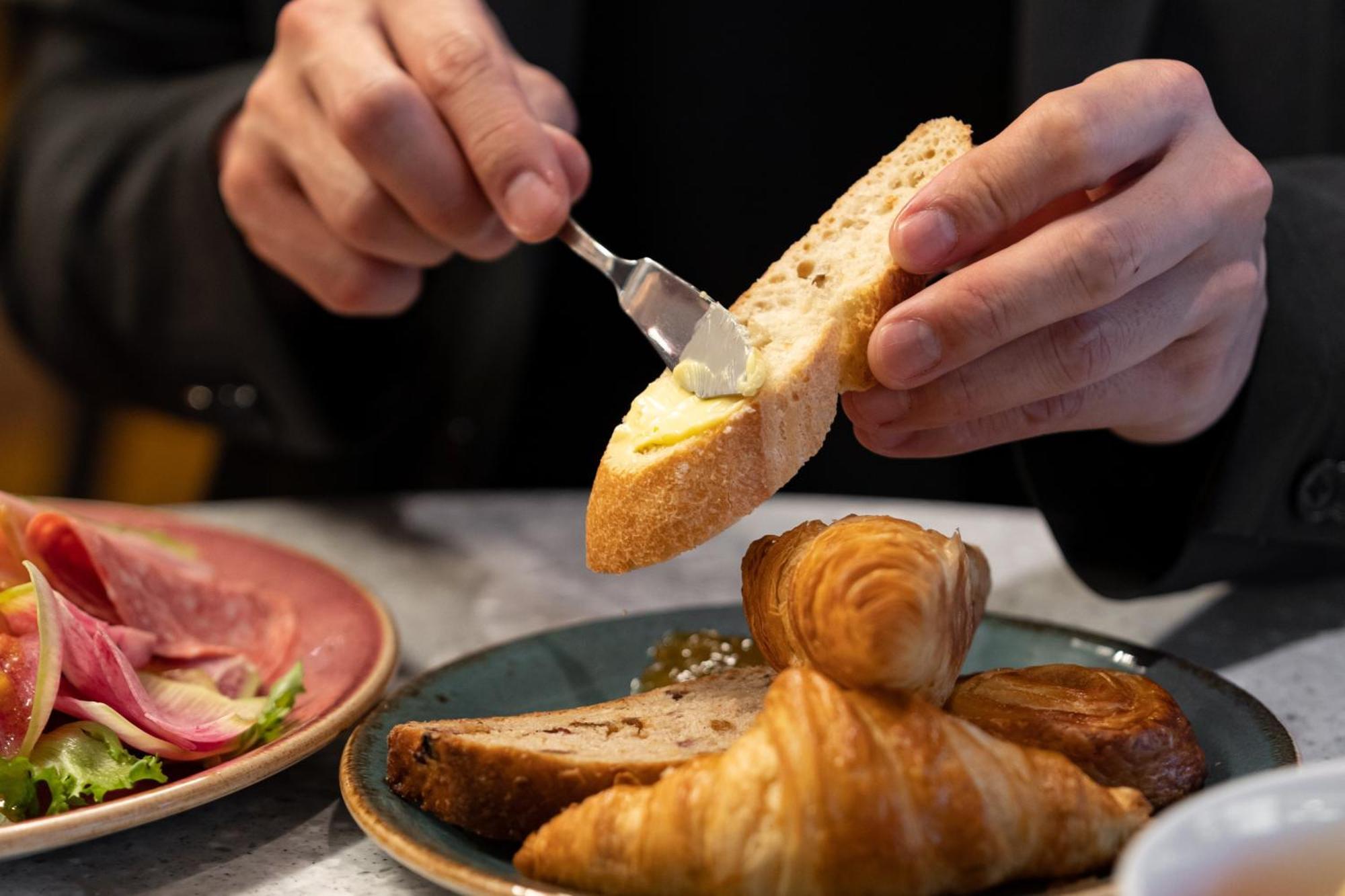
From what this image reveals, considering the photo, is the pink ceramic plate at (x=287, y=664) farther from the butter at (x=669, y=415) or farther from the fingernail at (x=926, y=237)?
the fingernail at (x=926, y=237)

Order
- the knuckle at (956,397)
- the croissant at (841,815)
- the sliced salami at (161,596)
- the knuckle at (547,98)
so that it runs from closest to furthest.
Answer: the croissant at (841,815) → the knuckle at (956,397) → the sliced salami at (161,596) → the knuckle at (547,98)

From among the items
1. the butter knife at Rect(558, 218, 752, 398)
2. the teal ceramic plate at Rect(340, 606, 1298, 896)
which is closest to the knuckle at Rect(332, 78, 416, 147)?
the butter knife at Rect(558, 218, 752, 398)

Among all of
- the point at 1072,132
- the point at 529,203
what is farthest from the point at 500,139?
the point at 1072,132

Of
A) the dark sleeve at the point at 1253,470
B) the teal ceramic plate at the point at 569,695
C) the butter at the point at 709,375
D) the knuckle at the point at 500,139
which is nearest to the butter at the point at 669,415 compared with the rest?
the butter at the point at 709,375

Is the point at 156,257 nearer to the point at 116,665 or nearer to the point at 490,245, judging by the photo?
the point at 490,245

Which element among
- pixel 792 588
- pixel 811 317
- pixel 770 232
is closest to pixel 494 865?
pixel 792 588

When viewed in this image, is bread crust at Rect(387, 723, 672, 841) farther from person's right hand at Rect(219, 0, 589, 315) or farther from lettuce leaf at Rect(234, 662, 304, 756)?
person's right hand at Rect(219, 0, 589, 315)

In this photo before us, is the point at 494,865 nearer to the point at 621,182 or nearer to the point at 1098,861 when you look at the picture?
the point at 1098,861
